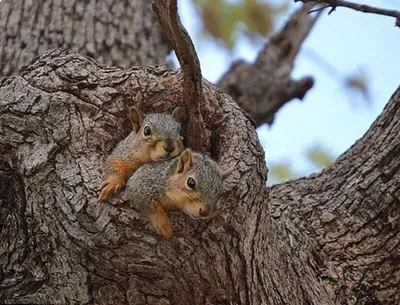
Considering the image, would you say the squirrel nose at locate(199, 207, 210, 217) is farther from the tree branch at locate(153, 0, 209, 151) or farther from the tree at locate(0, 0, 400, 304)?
the tree branch at locate(153, 0, 209, 151)

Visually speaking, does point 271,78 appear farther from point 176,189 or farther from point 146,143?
point 176,189

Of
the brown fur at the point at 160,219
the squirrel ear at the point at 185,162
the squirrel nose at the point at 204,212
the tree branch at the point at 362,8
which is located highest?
the tree branch at the point at 362,8

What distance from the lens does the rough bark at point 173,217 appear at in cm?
353

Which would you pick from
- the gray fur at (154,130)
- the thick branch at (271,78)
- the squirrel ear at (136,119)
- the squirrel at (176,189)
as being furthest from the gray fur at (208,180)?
the thick branch at (271,78)

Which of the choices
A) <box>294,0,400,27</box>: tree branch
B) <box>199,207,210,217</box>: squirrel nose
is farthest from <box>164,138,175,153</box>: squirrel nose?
<box>294,0,400,27</box>: tree branch

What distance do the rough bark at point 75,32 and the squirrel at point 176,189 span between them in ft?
5.55

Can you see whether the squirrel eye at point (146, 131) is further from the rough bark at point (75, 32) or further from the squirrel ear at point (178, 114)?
the rough bark at point (75, 32)

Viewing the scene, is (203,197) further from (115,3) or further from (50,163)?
(115,3)

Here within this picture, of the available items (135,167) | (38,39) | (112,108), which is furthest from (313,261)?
(38,39)

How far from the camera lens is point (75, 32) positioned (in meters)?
5.29

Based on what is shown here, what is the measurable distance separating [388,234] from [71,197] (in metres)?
1.50

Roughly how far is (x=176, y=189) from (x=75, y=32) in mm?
2003

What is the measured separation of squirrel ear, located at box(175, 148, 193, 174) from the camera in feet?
12.2

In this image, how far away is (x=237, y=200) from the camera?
11.8ft
